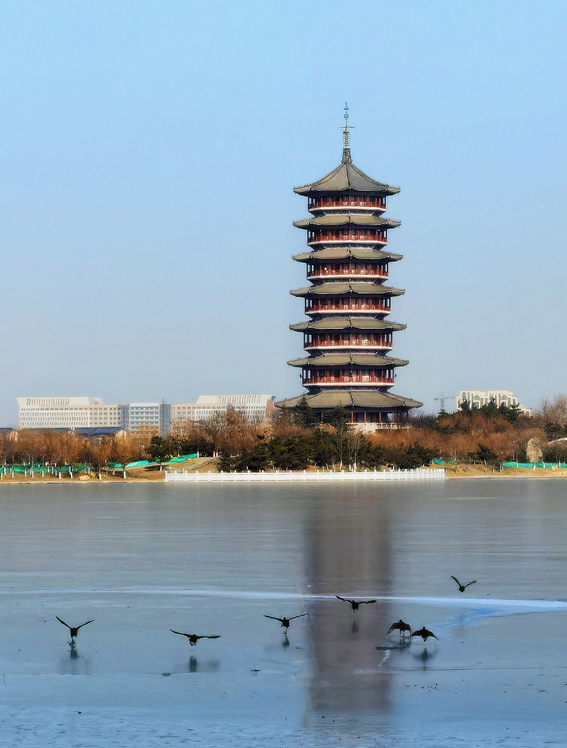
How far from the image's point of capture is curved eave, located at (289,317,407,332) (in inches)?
3973

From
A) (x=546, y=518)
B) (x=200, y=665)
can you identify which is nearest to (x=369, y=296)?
(x=546, y=518)

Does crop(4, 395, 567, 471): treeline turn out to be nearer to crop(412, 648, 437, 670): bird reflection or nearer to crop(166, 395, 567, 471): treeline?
crop(166, 395, 567, 471): treeline

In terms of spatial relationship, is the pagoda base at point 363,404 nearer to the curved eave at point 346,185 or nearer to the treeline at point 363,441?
the treeline at point 363,441

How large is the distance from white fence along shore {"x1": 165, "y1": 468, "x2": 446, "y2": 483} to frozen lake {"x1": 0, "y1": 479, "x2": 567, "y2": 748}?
148 ft

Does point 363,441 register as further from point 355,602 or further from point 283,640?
point 283,640

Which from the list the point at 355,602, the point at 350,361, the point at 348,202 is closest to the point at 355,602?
the point at 355,602

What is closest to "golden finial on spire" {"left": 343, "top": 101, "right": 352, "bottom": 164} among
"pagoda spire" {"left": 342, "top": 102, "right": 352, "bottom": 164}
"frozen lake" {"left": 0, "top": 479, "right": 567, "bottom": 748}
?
"pagoda spire" {"left": 342, "top": 102, "right": 352, "bottom": 164}

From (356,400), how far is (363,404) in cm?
70

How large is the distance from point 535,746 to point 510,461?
88.7m

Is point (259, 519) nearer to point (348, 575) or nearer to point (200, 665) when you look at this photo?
point (348, 575)

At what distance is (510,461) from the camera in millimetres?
99625

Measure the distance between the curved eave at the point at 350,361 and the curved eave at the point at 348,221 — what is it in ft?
34.8

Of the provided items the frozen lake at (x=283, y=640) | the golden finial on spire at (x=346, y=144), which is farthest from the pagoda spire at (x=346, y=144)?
the frozen lake at (x=283, y=640)

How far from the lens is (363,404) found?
98.0m
